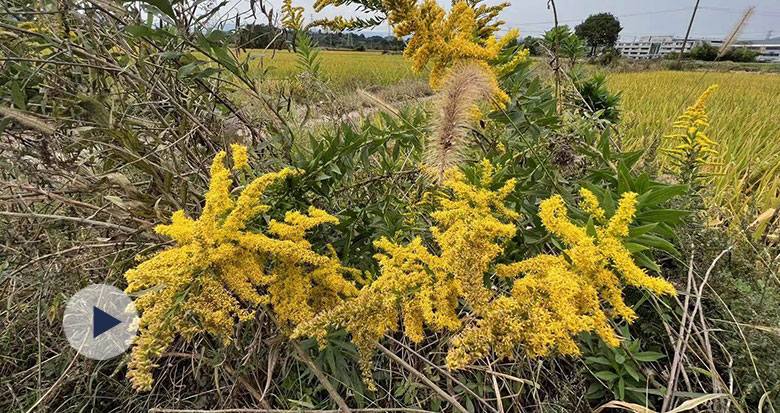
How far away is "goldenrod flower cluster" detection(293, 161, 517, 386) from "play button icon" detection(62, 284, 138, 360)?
0.90 metres

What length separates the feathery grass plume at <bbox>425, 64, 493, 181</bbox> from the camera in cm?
109

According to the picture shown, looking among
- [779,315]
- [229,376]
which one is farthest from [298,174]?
[779,315]

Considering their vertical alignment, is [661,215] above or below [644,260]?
above

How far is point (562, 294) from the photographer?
83 cm

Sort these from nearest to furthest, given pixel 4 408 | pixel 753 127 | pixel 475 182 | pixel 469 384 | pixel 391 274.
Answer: pixel 391 274
pixel 475 182
pixel 469 384
pixel 4 408
pixel 753 127

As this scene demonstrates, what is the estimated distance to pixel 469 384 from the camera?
4.06ft

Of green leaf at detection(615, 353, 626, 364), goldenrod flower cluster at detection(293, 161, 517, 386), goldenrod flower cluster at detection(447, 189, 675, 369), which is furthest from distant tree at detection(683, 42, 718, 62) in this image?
goldenrod flower cluster at detection(293, 161, 517, 386)

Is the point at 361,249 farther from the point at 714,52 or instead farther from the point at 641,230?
the point at 714,52

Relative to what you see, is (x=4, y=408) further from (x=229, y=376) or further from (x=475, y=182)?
(x=475, y=182)

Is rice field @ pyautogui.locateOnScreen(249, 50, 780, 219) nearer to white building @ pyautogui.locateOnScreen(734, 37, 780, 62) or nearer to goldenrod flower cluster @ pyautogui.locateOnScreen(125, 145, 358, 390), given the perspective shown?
white building @ pyautogui.locateOnScreen(734, 37, 780, 62)

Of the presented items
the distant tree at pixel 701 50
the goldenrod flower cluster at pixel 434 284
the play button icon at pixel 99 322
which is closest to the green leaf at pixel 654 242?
the goldenrod flower cluster at pixel 434 284

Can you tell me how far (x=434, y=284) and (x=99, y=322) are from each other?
1.20 metres

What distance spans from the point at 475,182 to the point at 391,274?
404 mm

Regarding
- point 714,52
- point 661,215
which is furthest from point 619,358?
point 714,52
